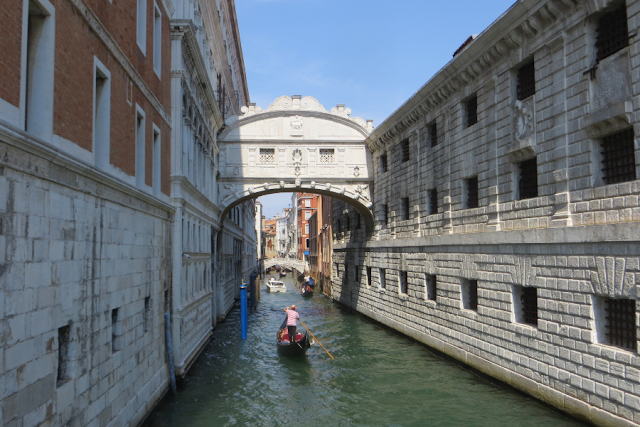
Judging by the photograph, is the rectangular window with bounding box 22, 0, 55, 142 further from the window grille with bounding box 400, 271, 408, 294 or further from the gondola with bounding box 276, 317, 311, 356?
the window grille with bounding box 400, 271, 408, 294

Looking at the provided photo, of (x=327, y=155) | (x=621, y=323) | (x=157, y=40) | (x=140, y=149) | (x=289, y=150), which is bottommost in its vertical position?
(x=621, y=323)

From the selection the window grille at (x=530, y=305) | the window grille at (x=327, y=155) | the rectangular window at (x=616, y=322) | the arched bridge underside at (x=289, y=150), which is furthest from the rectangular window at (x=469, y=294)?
the window grille at (x=327, y=155)

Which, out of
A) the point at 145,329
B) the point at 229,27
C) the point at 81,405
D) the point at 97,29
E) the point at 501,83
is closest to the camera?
the point at 81,405

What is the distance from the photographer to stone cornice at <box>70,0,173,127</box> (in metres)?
6.62

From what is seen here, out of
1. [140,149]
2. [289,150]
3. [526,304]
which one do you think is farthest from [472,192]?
[289,150]

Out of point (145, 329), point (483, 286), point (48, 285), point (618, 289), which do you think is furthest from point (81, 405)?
point (483, 286)

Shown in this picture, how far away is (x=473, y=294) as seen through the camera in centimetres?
1396

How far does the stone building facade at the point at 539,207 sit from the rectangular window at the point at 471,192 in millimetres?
42

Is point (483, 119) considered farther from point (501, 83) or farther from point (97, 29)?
point (97, 29)

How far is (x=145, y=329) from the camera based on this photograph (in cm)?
976

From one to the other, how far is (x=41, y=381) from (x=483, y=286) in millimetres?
10267

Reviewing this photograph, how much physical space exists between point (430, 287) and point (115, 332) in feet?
36.5

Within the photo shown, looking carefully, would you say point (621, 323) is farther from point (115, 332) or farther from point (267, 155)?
point (267, 155)

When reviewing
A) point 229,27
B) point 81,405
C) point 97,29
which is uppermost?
point 229,27
